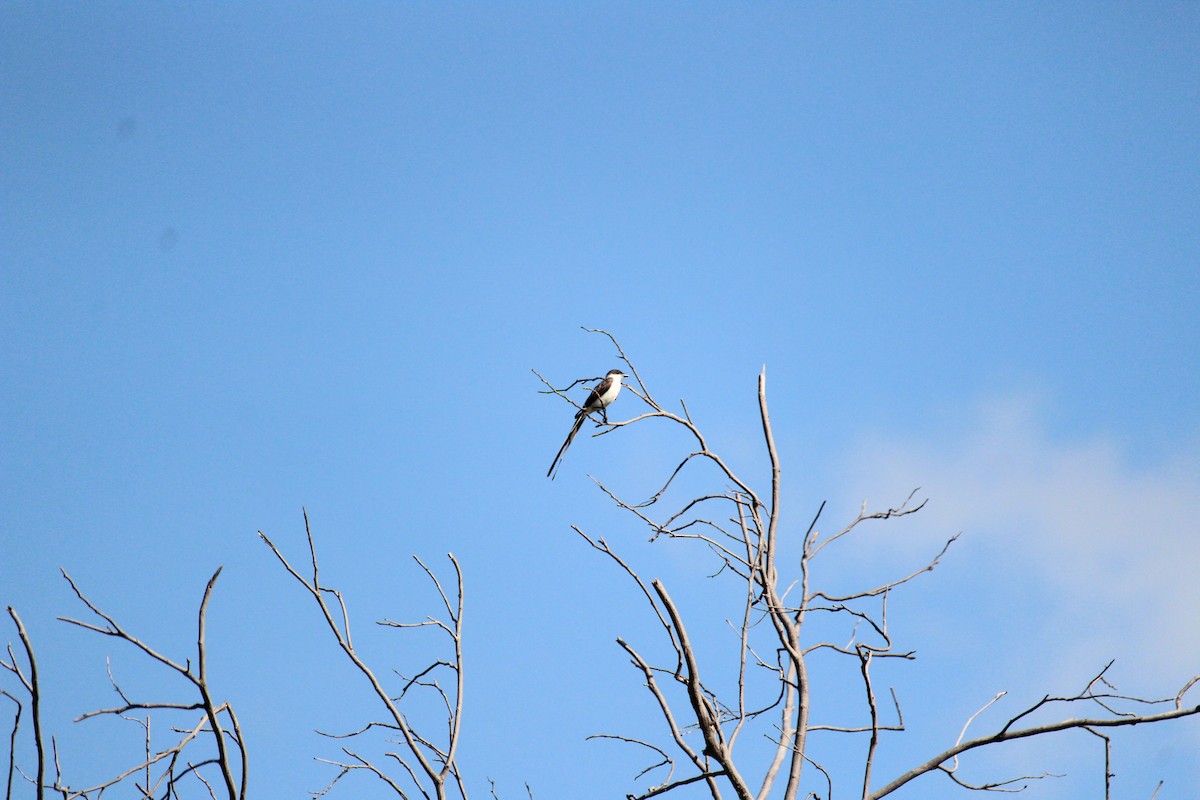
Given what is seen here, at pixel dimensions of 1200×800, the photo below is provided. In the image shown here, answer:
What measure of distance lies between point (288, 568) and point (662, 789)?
1301mm

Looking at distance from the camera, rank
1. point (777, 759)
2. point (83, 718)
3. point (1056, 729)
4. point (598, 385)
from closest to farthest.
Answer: point (83, 718) < point (1056, 729) < point (777, 759) < point (598, 385)

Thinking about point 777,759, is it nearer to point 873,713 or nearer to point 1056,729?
point 873,713

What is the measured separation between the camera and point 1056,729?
2766 millimetres

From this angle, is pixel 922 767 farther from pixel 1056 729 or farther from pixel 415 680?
pixel 415 680

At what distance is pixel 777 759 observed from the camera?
3.25 meters

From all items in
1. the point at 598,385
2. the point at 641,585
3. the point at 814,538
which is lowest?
the point at 641,585

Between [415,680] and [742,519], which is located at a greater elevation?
[742,519]

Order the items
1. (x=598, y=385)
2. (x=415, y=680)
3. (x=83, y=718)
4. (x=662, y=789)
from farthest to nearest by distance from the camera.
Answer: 1. (x=598, y=385)
2. (x=415, y=680)
3. (x=662, y=789)
4. (x=83, y=718)

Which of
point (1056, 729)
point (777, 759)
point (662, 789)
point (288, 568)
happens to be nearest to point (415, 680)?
point (288, 568)

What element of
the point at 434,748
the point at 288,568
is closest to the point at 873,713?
the point at 434,748

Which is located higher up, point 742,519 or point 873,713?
point 742,519

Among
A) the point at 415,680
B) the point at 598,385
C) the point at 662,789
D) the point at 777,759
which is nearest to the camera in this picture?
the point at 662,789

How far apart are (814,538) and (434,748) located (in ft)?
4.99

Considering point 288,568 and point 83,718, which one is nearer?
point 83,718
